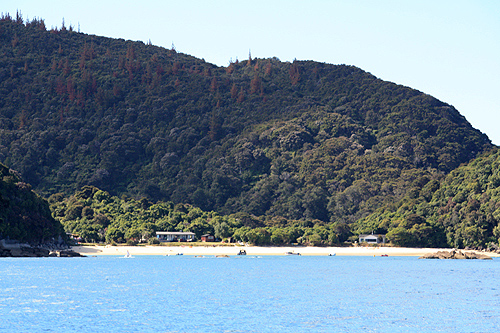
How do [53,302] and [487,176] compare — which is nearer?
[53,302]

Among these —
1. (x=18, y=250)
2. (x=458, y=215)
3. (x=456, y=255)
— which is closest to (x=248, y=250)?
(x=456, y=255)

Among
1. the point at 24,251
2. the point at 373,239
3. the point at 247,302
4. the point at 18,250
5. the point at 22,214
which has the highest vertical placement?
the point at 22,214

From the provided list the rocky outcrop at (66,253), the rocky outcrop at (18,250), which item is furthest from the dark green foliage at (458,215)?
the rocky outcrop at (18,250)

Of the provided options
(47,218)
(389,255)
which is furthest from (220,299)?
(389,255)

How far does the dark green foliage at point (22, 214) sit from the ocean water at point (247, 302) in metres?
30.4

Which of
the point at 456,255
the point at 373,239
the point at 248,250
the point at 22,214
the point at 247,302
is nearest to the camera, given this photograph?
the point at 247,302

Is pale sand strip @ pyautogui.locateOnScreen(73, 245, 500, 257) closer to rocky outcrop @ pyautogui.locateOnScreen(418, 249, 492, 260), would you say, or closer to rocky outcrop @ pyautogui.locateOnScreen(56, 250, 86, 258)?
rocky outcrop @ pyautogui.locateOnScreen(418, 249, 492, 260)

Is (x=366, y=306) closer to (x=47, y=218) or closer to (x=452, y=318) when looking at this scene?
(x=452, y=318)

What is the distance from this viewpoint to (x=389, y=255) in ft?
583

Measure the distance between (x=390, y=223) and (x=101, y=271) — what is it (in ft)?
349

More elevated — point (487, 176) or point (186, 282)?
point (487, 176)

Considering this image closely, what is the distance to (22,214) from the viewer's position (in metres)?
136

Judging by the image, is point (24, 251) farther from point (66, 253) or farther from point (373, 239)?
point (373, 239)

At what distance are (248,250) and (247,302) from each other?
11414cm
